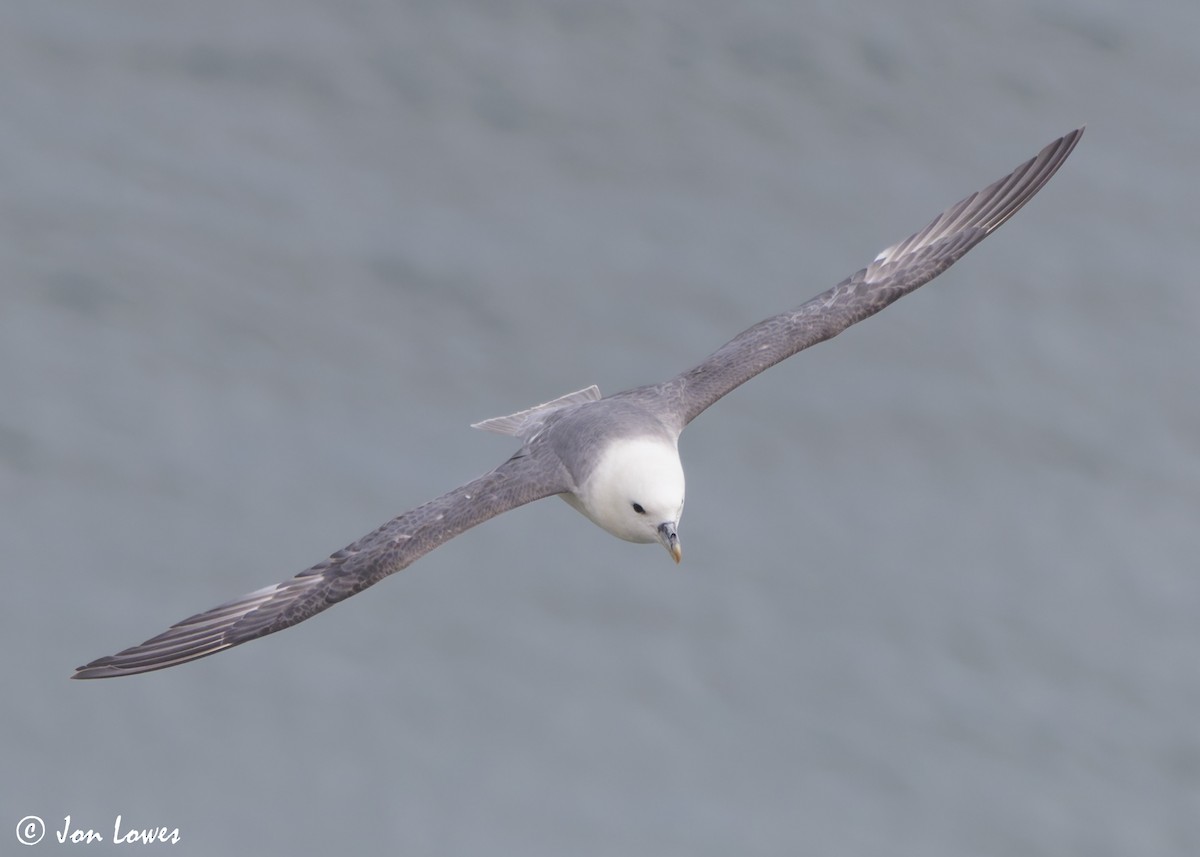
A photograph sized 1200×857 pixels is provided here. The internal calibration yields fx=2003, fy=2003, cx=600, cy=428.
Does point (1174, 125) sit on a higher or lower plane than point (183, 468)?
higher

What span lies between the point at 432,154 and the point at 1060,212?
6555mm

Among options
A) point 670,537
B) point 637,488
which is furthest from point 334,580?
point 670,537

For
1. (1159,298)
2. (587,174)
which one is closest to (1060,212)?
(1159,298)

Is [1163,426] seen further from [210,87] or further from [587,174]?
[210,87]

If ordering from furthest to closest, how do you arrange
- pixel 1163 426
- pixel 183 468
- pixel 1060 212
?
1. pixel 1060 212
2. pixel 1163 426
3. pixel 183 468

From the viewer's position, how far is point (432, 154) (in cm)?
2092

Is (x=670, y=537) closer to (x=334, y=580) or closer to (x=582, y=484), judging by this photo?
(x=582, y=484)

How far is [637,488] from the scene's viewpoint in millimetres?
12773

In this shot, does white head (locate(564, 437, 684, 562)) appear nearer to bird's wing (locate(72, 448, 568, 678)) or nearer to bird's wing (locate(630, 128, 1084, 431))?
bird's wing (locate(72, 448, 568, 678))

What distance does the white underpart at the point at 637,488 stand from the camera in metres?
12.8

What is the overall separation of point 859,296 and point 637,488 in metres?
2.89
